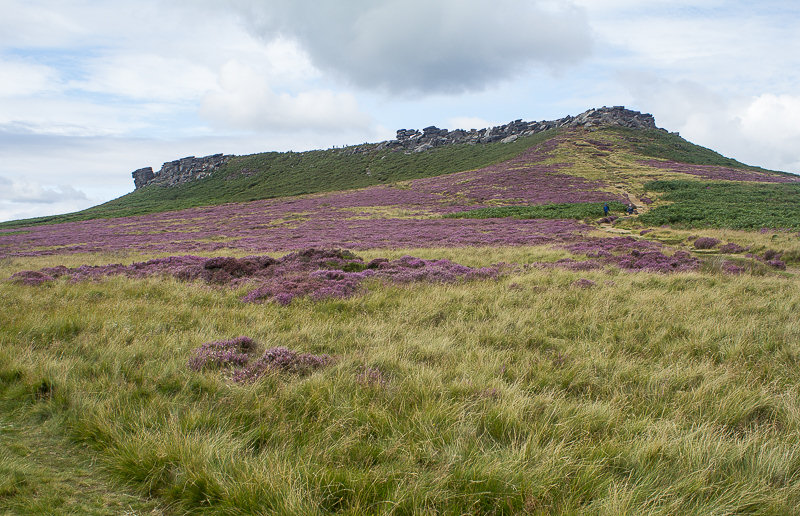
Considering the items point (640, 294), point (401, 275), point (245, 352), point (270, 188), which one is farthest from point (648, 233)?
point (270, 188)

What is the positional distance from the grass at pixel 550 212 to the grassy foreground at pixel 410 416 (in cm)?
3040

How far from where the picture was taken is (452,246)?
72.4 ft

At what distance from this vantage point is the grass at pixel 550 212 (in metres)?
35.3

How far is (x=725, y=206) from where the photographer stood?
33.1 metres

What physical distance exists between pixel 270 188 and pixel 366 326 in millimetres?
97564

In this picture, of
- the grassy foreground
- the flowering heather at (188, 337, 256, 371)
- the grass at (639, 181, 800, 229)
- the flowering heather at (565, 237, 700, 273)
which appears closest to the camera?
the grassy foreground

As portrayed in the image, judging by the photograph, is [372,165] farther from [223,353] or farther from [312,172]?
[223,353]

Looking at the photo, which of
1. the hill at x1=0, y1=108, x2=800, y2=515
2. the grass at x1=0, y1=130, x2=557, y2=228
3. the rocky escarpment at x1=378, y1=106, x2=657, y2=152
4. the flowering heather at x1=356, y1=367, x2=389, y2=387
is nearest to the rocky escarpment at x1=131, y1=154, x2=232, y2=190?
the grass at x1=0, y1=130, x2=557, y2=228

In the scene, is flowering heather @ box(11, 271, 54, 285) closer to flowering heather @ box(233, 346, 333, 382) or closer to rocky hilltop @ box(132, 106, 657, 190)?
flowering heather @ box(233, 346, 333, 382)

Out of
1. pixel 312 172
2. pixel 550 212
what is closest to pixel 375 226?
pixel 550 212

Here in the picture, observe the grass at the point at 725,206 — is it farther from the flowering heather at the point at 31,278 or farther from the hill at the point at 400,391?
the flowering heather at the point at 31,278

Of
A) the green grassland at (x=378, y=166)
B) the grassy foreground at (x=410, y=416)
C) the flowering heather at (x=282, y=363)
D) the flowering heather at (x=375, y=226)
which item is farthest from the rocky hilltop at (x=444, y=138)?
the flowering heather at (x=282, y=363)

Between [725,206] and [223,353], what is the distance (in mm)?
43073

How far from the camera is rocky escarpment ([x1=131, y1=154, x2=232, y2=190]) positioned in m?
129
